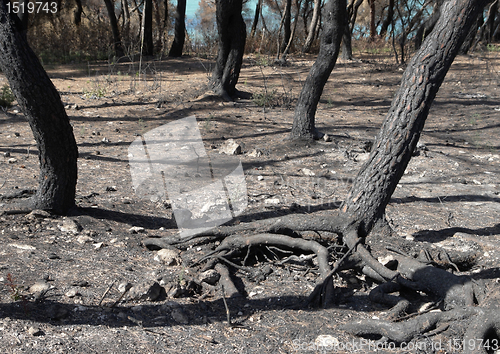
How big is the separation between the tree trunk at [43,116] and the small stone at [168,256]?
1026 millimetres

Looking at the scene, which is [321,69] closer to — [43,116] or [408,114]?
[408,114]

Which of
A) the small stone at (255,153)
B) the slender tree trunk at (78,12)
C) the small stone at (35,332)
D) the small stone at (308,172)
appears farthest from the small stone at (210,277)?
the slender tree trunk at (78,12)

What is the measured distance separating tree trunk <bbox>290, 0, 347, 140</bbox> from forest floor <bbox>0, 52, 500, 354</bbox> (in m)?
0.36

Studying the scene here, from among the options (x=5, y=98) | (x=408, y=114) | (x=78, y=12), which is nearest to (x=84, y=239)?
(x=408, y=114)

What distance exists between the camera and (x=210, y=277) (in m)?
2.88

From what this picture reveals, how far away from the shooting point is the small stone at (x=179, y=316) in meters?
2.46

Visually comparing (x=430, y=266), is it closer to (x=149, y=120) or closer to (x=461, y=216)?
(x=461, y=216)

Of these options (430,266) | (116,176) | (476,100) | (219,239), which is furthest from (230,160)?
(476,100)

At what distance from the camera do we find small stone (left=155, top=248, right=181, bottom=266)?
307 centimetres

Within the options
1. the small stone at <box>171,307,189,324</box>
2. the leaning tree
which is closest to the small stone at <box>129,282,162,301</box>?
the small stone at <box>171,307,189,324</box>

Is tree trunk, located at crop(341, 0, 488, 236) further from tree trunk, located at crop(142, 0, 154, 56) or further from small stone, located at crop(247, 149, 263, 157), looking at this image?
tree trunk, located at crop(142, 0, 154, 56)

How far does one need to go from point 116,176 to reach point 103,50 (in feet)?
32.4

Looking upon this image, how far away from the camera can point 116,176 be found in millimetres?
4797

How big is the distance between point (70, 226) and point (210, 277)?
51.6 inches
